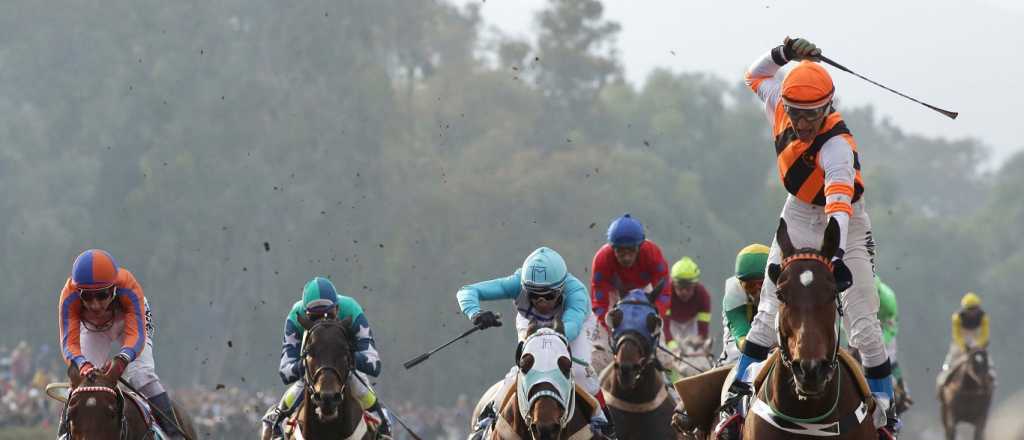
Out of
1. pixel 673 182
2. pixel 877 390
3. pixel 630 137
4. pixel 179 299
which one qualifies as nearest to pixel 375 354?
pixel 877 390

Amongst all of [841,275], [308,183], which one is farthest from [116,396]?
[308,183]

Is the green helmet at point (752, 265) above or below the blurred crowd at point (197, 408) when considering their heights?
below

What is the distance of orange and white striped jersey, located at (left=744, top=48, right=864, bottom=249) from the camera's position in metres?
9.51

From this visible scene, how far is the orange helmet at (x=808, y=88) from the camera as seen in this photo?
982 centimetres

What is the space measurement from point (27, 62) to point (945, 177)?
106m

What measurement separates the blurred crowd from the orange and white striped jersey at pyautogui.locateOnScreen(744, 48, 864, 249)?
1984cm

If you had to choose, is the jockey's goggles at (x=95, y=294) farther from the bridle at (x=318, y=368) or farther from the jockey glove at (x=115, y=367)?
the bridle at (x=318, y=368)

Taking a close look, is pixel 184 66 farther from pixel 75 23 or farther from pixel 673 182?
pixel 673 182

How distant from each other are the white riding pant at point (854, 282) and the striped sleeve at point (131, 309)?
507 cm

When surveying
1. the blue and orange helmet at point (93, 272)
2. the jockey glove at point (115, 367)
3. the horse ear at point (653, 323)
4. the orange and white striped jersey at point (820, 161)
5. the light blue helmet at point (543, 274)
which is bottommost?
the orange and white striped jersey at point (820, 161)

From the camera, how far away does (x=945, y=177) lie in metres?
149

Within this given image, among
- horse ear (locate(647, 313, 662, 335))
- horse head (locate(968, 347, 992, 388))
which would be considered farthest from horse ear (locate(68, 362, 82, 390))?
horse head (locate(968, 347, 992, 388))

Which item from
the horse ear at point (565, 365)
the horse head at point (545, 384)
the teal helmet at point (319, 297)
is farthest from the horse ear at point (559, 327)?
the teal helmet at point (319, 297)

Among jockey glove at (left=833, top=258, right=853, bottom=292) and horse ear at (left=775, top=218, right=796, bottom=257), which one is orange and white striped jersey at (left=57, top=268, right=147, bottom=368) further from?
jockey glove at (left=833, top=258, right=853, bottom=292)
